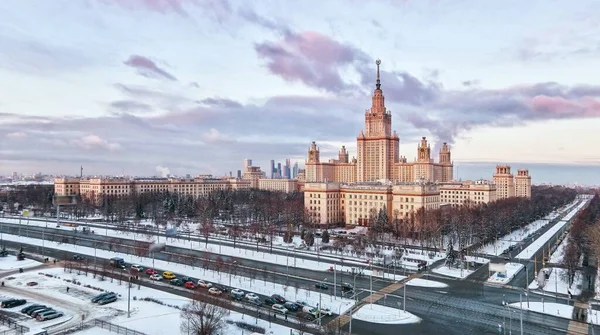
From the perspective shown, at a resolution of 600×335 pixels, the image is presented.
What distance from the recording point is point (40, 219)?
88125mm

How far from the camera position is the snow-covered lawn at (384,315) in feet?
92.4

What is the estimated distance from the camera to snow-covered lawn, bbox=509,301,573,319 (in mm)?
30188

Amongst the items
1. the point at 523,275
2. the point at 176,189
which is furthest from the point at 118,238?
the point at 176,189

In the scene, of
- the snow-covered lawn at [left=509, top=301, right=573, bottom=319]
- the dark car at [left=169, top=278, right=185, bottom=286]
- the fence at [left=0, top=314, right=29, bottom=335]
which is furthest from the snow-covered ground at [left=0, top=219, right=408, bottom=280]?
the fence at [left=0, top=314, right=29, bottom=335]

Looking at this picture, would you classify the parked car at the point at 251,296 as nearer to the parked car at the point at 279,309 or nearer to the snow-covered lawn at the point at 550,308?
the parked car at the point at 279,309

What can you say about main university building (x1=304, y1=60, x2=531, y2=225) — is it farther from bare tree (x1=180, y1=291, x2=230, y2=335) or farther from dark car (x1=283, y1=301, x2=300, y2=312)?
bare tree (x1=180, y1=291, x2=230, y2=335)

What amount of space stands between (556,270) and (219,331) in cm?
3606

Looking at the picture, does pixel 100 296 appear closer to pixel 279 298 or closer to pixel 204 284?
pixel 204 284

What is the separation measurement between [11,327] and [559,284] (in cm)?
4307

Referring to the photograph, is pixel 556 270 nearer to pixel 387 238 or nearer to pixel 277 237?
pixel 387 238

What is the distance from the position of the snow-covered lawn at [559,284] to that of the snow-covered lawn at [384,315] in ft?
51.2

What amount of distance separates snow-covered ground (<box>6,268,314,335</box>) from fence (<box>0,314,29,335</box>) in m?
0.89

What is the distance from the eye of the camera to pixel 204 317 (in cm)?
2456

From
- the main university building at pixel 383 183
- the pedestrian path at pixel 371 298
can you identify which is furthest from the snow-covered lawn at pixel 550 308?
the main university building at pixel 383 183
